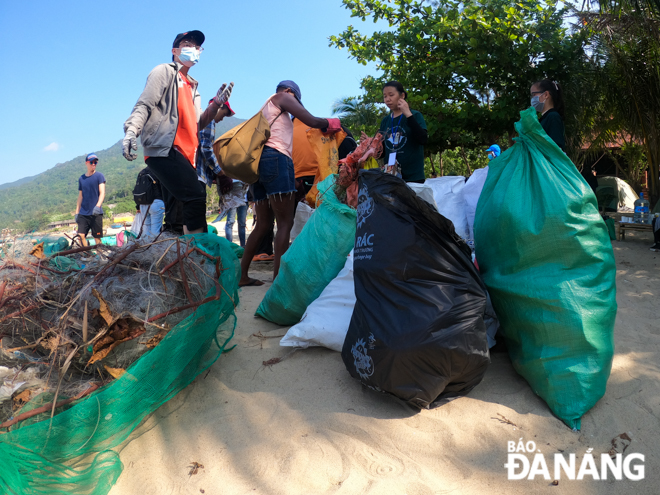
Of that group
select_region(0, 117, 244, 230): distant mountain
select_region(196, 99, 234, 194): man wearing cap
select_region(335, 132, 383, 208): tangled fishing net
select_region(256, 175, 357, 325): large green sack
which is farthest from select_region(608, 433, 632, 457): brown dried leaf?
select_region(0, 117, 244, 230): distant mountain

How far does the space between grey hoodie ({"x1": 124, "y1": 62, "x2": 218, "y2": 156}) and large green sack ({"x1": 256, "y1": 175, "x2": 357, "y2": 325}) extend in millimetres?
1020

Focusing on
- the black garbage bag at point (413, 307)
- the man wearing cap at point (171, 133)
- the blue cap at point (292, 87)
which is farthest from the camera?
the blue cap at point (292, 87)

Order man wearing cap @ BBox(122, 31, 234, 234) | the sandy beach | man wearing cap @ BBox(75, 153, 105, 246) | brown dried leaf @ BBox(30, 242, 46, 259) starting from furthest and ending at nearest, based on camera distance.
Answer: man wearing cap @ BBox(75, 153, 105, 246)
man wearing cap @ BBox(122, 31, 234, 234)
brown dried leaf @ BBox(30, 242, 46, 259)
the sandy beach

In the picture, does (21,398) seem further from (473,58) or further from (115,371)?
(473,58)

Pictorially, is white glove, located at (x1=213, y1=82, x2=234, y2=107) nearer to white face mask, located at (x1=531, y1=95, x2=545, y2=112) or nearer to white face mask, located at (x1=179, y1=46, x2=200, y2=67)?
white face mask, located at (x1=179, y1=46, x2=200, y2=67)

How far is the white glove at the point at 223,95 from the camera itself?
334 cm

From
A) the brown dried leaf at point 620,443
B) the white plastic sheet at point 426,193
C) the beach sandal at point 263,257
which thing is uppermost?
the white plastic sheet at point 426,193

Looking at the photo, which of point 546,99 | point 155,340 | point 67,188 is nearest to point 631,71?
point 546,99

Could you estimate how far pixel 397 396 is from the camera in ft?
5.08

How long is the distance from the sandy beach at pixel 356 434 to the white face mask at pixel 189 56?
203 cm

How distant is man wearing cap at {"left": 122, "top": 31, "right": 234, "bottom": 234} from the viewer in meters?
2.51

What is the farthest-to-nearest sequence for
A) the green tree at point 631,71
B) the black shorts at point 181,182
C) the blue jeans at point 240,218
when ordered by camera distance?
the green tree at point 631,71 < the blue jeans at point 240,218 < the black shorts at point 181,182

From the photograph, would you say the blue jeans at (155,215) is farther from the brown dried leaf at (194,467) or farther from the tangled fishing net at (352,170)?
the brown dried leaf at (194,467)

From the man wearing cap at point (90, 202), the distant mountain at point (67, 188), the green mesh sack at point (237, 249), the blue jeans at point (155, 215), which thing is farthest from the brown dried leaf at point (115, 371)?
the distant mountain at point (67, 188)
